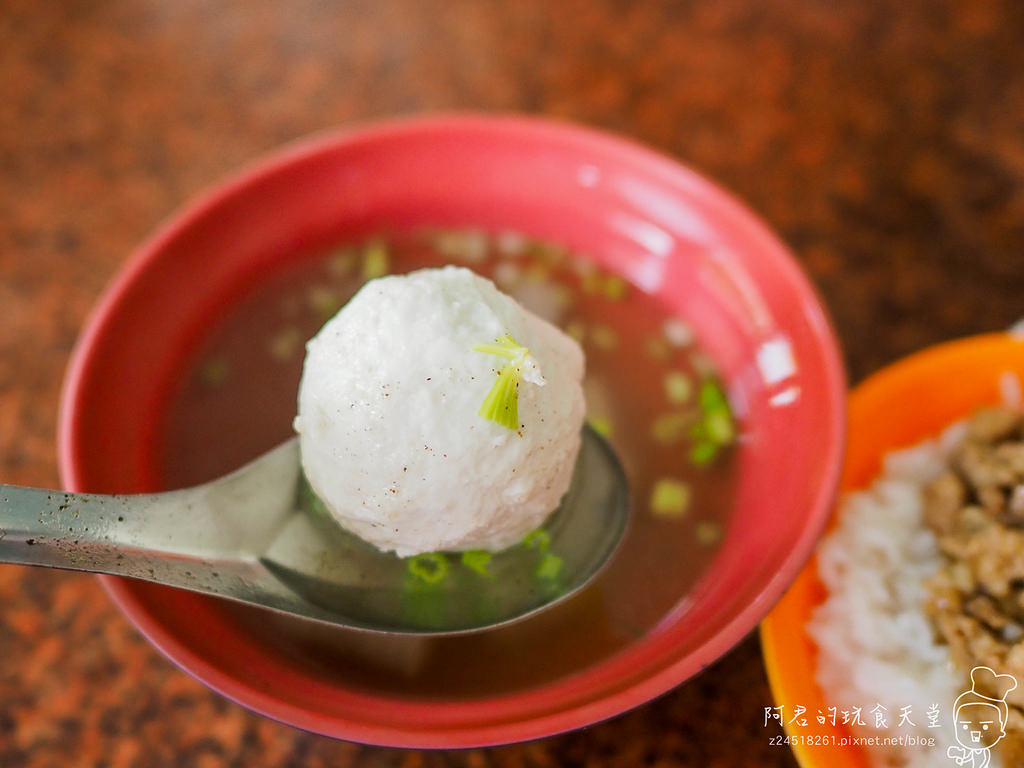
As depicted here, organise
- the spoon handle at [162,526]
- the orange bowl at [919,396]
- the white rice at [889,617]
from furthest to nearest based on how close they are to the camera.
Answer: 1. the orange bowl at [919,396]
2. the white rice at [889,617]
3. the spoon handle at [162,526]

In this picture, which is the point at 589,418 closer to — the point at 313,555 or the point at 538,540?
the point at 538,540

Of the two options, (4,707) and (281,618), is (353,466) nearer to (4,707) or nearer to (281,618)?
(281,618)

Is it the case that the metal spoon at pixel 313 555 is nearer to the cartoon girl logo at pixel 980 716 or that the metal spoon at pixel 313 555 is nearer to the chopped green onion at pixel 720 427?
the chopped green onion at pixel 720 427

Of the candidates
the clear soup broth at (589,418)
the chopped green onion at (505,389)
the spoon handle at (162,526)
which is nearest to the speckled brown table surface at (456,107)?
the clear soup broth at (589,418)

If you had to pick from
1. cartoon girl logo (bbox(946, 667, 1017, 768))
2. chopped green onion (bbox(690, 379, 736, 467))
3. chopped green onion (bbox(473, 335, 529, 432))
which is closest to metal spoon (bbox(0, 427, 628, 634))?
chopped green onion (bbox(690, 379, 736, 467))

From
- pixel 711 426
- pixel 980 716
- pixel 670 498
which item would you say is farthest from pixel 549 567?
pixel 980 716

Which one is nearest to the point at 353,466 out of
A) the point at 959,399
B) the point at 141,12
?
the point at 959,399
